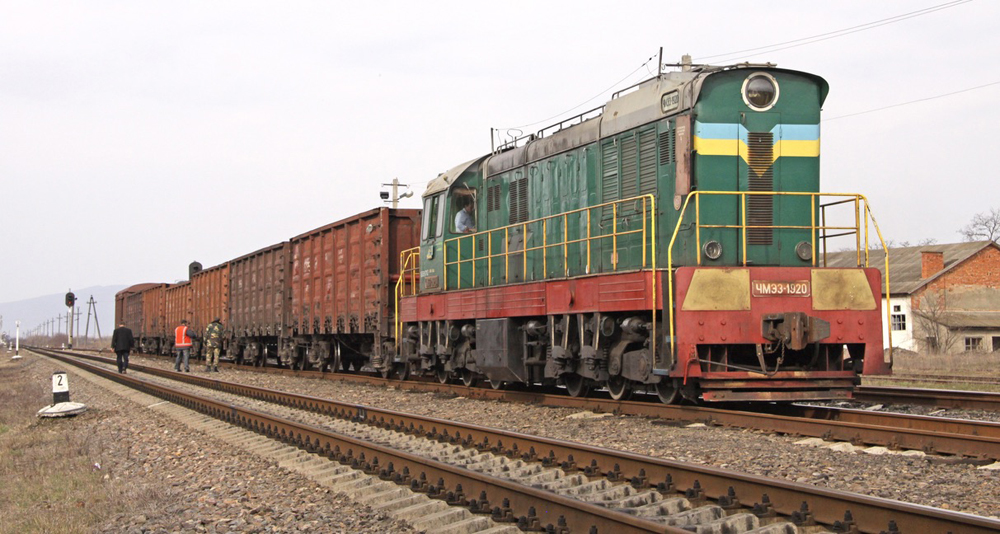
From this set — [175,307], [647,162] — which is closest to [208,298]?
[175,307]

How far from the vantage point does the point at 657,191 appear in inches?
424

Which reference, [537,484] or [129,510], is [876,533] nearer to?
[537,484]

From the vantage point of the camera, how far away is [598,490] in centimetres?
607

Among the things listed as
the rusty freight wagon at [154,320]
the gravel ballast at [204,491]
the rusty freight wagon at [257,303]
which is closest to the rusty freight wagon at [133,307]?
the rusty freight wagon at [154,320]

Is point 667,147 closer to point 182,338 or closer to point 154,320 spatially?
point 182,338

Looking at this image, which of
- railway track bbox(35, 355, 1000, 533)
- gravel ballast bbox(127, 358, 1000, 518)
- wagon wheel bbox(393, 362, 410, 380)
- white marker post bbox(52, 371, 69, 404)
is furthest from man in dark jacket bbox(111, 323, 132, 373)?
railway track bbox(35, 355, 1000, 533)

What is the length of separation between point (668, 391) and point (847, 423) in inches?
105

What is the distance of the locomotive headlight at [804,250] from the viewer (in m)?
10.3

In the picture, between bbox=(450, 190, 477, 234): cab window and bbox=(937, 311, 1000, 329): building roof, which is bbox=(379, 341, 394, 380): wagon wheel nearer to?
bbox=(450, 190, 477, 234): cab window

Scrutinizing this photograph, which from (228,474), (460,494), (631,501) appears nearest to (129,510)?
(228,474)

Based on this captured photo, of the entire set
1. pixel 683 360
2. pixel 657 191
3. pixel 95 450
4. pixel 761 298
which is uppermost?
pixel 657 191

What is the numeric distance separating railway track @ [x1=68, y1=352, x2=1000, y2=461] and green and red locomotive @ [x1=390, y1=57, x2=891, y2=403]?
0.99 feet

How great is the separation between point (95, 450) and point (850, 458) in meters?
7.74

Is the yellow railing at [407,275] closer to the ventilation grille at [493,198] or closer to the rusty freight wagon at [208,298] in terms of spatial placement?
the ventilation grille at [493,198]
